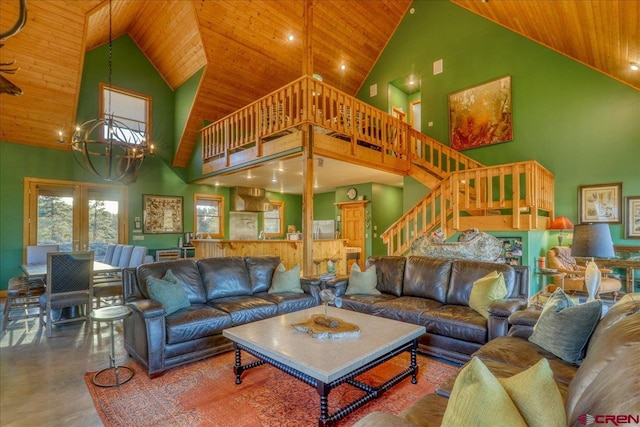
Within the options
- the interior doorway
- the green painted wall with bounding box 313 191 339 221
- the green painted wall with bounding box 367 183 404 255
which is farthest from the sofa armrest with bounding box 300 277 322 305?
the interior doorway

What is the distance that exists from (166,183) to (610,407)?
909 centimetres

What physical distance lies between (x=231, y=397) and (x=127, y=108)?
781 cm

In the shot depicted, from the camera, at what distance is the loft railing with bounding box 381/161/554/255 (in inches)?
198

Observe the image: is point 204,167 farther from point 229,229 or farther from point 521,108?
point 521,108

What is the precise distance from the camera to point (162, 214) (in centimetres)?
833

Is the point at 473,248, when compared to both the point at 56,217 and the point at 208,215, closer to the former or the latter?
the point at 208,215

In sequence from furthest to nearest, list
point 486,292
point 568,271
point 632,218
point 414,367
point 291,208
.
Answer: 1. point 291,208
2. point 632,218
3. point 568,271
4. point 486,292
5. point 414,367

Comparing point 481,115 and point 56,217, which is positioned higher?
point 481,115

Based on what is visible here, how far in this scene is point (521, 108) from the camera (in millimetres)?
6707

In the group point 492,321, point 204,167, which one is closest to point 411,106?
point 204,167

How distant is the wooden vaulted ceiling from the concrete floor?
14.2ft

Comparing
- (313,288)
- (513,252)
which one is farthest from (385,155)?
(313,288)

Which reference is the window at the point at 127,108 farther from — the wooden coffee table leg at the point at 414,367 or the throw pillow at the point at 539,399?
the throw pillow at the point at 539,399

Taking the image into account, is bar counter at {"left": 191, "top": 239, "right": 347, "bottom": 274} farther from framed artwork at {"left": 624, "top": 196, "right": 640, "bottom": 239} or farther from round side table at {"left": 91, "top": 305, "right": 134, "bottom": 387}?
framed artwork at {"left": 624, "top": 196, "right": 640, "bottom": 239}
